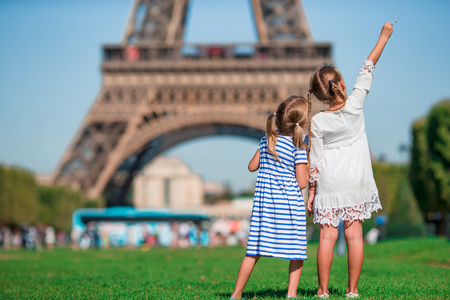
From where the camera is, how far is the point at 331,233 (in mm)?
5258

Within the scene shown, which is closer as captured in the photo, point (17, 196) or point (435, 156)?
point (435, 156)

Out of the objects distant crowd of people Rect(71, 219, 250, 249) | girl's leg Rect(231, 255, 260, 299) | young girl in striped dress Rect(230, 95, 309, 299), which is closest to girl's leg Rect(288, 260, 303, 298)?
young girl in striped dress Rect(230, 95, 309, 299)

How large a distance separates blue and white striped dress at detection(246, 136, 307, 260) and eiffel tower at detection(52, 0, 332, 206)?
31.0 metres

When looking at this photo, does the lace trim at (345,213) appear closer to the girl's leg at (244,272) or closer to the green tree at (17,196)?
the girl's leg at (244,272)

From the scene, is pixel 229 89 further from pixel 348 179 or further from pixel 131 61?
pixel 348 179

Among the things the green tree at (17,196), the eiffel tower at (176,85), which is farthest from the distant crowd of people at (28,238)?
the eiffel tower at (176,85)

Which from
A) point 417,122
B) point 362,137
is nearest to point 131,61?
point 417,122

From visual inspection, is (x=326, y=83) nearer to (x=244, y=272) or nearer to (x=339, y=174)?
(x=339, y=174)

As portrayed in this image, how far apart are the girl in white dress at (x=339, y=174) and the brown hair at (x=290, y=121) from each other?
0.19 metres

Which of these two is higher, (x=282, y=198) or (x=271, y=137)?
(x=271, y=137)

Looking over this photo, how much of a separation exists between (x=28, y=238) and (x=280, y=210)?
32.0 m

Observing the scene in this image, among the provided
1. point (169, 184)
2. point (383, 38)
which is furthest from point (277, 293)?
point (169, 184)

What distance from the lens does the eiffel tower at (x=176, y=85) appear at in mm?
36406

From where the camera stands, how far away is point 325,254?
17.2 feet
